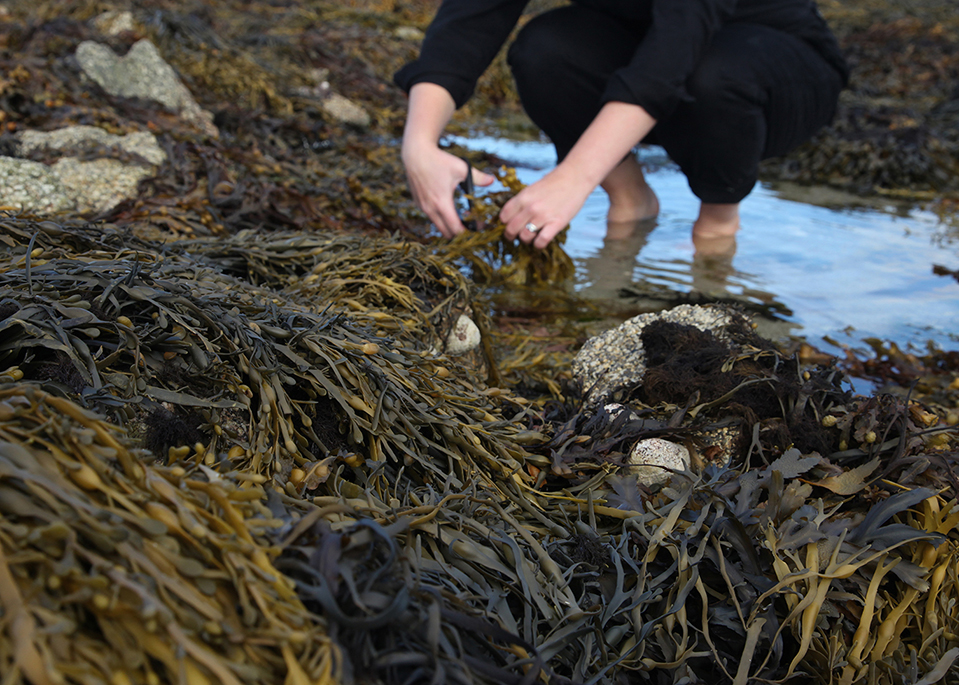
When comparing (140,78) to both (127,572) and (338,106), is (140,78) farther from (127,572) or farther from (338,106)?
(127,572)

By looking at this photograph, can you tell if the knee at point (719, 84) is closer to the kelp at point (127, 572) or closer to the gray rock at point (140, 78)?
the kelp at point (127, 572)

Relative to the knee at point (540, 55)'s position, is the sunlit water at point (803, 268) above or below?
below

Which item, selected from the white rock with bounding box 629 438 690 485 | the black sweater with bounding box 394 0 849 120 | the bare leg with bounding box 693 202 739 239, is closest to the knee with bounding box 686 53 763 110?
the black sweater with bounding box 394 0 849 120

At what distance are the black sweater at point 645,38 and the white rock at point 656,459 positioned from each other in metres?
1.41

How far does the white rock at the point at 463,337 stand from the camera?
1841 mm

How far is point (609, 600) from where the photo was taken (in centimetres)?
105

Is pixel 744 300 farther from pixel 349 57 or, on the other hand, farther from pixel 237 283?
pixel 349 57

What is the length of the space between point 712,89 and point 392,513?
7.77 feet

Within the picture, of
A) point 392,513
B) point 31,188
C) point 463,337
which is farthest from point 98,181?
point 392,513

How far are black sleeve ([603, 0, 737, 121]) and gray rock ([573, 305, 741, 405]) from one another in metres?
0.91

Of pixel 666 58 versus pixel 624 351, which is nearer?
pixel 624 351

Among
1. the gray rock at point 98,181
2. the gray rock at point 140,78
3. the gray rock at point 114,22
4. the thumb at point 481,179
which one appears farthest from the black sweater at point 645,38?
the gray rock at point 114,22

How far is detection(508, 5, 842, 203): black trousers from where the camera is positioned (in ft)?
8.89

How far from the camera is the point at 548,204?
2346mm
